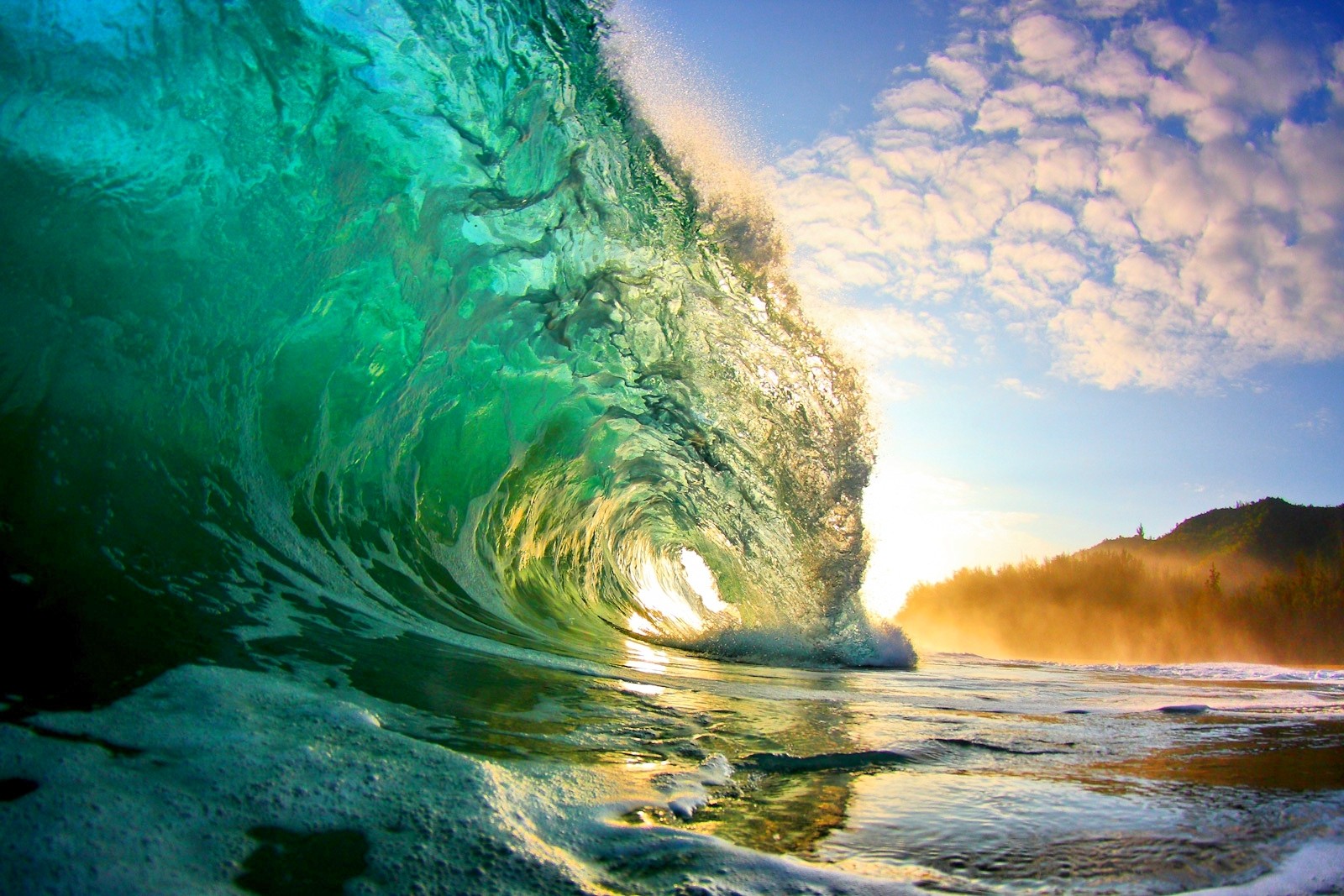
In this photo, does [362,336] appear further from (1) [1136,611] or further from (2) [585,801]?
(1) [1136,611]

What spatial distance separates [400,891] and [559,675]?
238cm

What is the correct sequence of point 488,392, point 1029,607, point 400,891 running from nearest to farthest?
point 400,891, point 488,392, point 1029,607

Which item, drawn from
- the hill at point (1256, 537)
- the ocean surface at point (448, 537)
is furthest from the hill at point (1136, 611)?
the hill at point (1256, 537)

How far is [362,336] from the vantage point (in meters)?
4.93

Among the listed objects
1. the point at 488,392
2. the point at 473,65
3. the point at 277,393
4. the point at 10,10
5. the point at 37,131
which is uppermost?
the point at 473,65

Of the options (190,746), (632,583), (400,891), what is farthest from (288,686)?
(632,583)

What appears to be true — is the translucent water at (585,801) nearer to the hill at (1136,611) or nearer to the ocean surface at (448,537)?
the ocean surface at (448,537)

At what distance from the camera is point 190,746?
1.41 metres

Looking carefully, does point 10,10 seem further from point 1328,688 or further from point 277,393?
point 1328,688

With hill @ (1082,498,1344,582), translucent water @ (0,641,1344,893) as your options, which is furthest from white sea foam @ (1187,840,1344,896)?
hill @ (1082,498,1344,582)

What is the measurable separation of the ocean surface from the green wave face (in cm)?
2

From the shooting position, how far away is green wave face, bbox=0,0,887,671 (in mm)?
2973

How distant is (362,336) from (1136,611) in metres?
19.3

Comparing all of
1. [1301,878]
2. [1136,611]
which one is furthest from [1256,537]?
[1301,878]
